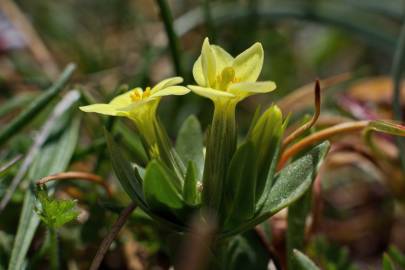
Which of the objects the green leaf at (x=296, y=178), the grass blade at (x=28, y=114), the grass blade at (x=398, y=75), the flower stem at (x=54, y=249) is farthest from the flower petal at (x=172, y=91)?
the grass blade at (x=398, y=75)

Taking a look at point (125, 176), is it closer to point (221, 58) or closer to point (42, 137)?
point (221, 58)

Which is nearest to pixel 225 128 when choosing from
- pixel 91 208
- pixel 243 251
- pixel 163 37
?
pixel 243 251

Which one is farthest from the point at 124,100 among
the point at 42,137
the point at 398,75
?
the point at 398,75

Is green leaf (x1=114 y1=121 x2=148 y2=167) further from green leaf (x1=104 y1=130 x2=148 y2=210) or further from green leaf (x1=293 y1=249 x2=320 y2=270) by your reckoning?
green leaf (x1=293 y1=249 x2=320 y2=270)

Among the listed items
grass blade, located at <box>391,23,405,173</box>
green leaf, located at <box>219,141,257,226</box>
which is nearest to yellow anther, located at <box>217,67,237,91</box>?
green leaf, located at <box>219,141,257,226</box>

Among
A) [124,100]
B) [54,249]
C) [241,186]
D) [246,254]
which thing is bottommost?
[246,254]

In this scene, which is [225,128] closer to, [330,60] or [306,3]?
[306,3]
